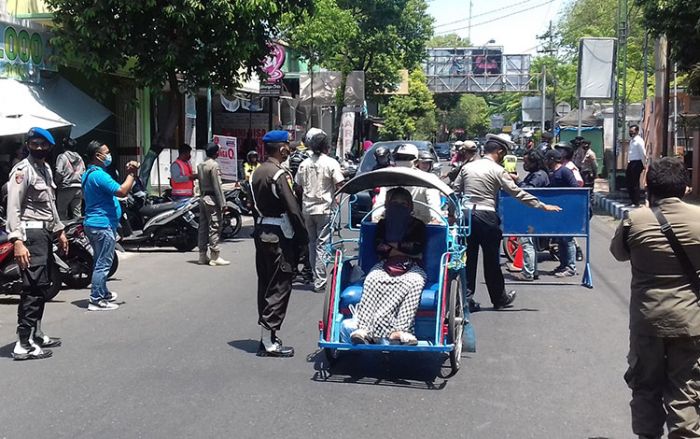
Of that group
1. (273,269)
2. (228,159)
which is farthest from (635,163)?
(273,269)

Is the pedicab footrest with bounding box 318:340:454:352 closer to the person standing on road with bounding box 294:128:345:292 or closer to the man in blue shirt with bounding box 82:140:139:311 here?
the man in blue shirt with bounding box 82:140:139:311

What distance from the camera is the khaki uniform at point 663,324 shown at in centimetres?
444

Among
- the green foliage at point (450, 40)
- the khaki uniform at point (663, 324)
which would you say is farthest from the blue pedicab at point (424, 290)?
the green foliage at point (450, 40)

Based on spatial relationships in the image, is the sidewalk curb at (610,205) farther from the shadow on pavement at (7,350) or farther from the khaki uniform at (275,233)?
the shadow on pavement at (7,350)

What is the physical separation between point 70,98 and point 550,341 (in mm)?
12362

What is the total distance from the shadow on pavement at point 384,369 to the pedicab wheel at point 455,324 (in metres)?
0.14

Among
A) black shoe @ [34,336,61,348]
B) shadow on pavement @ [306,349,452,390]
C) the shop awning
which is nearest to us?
shadow on pavement @ [306,349,452,390]

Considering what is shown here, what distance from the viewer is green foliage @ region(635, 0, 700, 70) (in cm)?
1738

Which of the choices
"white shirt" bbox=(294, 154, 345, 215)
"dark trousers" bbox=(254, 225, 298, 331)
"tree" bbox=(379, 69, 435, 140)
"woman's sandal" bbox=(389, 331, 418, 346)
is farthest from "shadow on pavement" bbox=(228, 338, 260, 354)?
"tree" bbox=(379, 69, 435, 140)

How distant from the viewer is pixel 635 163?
19.5 meters

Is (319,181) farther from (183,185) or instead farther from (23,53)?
(23,53)

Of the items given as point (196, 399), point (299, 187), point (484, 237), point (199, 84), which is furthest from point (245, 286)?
point (199, 84)

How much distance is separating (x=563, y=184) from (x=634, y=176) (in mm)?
9324

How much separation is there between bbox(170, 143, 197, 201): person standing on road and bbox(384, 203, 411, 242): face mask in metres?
7.68
